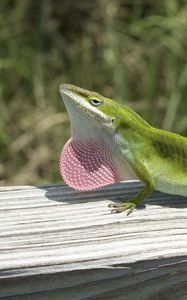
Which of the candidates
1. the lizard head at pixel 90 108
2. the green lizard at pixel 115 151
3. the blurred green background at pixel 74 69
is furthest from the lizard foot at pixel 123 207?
the blurred green background at pixel 74 69

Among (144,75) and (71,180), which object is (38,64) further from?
(71,180)

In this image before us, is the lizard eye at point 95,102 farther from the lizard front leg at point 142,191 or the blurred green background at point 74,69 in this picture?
the blurred green background at point 74,69

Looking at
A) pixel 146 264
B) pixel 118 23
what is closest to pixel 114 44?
pixel 118 23

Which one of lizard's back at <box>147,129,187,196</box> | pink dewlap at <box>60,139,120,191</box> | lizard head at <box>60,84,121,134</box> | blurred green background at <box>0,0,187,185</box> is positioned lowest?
blurred green background at <box>0,0,187,185</box>

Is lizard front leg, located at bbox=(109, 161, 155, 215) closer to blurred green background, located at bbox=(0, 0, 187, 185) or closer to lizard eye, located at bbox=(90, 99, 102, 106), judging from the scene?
lizard eye, located at bbox=(90, 99, 102, 106)

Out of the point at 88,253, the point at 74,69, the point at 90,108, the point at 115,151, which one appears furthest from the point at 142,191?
the point at 74,69

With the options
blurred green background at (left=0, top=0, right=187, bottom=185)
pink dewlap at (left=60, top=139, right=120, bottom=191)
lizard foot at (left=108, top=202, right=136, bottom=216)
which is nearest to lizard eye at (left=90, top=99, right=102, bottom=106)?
pink dewlap at (left=60, top=139, right=120, bottom=191)
